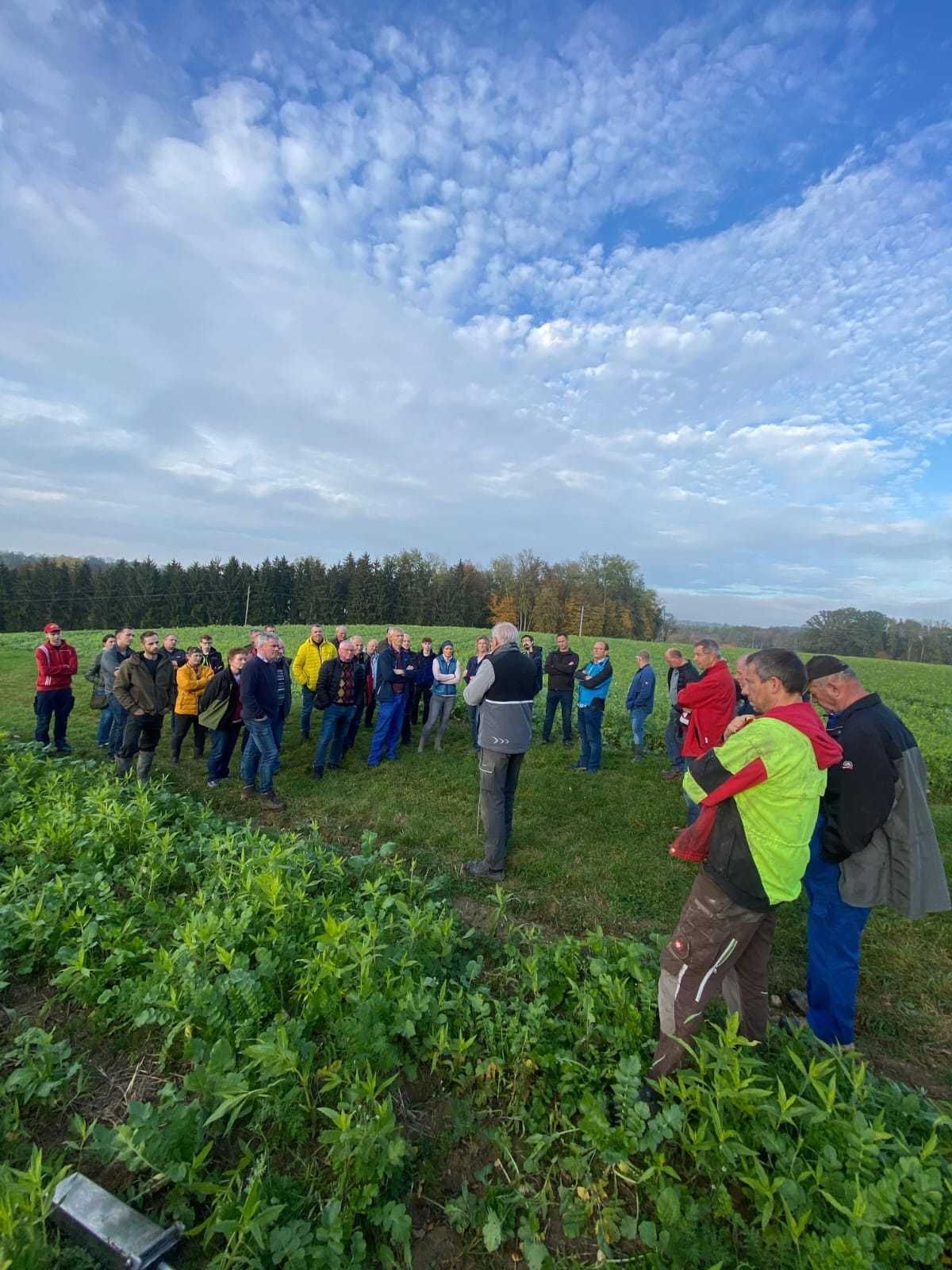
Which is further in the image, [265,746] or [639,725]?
[639,725]

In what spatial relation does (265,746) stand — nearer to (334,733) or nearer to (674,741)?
(334,733)

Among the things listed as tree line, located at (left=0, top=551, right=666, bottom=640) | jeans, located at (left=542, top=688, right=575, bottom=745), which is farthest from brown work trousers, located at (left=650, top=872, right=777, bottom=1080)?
tree line, located at (left=0, top=551, right=666, bottom=640)

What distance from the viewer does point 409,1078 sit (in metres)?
3.13

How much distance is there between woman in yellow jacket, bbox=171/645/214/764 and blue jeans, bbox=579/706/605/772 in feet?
20.7

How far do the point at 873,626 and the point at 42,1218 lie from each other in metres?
107

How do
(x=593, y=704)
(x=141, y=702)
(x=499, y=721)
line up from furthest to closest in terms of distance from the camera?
(x=593, y=704) → (x=141, y=702) → (x=499, y=721)

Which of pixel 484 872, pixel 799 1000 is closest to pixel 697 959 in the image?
pixel 799 1000

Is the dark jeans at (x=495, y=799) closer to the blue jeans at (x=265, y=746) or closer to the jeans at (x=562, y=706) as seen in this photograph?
the blue jeans at (x=265, y=746)

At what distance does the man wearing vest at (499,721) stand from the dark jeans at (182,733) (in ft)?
19.1

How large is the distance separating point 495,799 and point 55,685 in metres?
8.18

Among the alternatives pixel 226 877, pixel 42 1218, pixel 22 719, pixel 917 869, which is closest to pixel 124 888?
pixel 226 877

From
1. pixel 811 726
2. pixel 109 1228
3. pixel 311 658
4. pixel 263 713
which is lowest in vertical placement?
pixel 109 1228

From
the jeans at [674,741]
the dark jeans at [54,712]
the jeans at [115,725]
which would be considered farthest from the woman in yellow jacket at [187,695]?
the jeans at [674,741]

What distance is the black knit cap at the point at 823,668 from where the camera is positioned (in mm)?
3859
